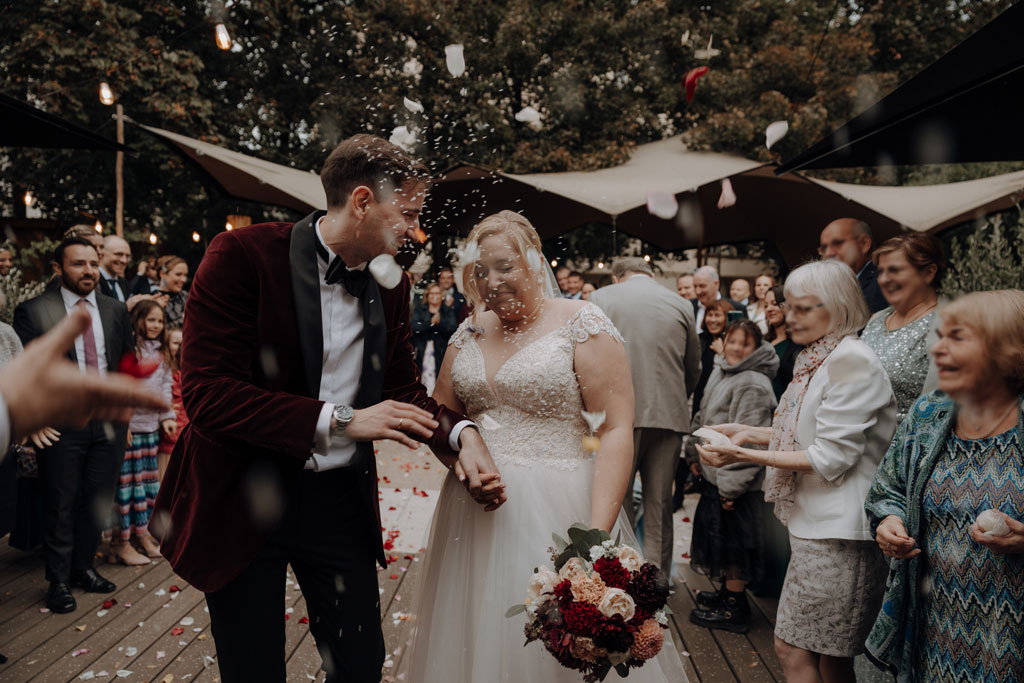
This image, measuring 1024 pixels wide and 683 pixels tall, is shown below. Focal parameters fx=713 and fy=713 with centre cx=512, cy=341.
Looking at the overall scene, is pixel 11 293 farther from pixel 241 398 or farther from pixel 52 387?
pixel 52 387

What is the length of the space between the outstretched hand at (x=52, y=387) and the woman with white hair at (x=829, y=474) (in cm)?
194

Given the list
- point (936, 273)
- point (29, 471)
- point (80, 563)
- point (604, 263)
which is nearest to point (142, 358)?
point (29, 471)

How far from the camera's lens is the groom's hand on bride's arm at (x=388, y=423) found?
1798mm

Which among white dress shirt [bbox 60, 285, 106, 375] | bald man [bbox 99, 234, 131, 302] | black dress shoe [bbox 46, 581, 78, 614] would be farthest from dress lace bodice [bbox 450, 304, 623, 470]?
bald man [bbox 99, 234, 131, 302]

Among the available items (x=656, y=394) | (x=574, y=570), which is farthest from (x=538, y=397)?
(x=656, y=394)

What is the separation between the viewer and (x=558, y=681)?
212cm

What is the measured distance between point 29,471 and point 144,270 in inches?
211

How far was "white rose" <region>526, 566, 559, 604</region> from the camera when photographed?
181cm

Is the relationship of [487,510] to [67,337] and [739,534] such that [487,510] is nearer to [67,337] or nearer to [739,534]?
[67,337]

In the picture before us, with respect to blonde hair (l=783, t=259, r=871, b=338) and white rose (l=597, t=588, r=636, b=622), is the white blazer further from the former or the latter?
white rose (l=597, t=588, r=636, b=622)

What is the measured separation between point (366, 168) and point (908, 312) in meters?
2.32

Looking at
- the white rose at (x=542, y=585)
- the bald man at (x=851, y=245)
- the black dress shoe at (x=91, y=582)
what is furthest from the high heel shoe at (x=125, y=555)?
the bald man at (x=851, y=245)

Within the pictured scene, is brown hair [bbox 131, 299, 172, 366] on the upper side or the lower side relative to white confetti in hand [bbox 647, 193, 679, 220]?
lower

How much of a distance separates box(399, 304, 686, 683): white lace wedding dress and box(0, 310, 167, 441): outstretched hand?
1.42 metres
